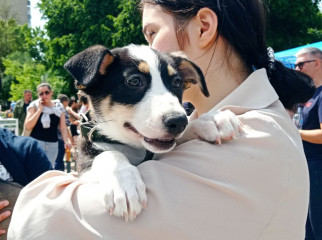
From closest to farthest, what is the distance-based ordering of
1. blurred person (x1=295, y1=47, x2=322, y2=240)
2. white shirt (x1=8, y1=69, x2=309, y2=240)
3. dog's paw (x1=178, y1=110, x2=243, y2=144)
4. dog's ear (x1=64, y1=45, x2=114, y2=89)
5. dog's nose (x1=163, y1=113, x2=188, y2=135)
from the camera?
1. white shirt (x1=8, y1=69, x2=309, y2=240)
2. dog's paw (x1=178, y1=110, x2=243, y2=144)
3. dog's nose (x1=163, y1=113, x2=188, y2=135)
4. dog's ear (x1=64, y1=45, x2=114, y2=89)
5. blurred person (x1=295, y1=47, x2=322, y2=240)

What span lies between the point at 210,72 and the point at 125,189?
904mm

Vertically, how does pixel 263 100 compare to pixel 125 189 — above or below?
above

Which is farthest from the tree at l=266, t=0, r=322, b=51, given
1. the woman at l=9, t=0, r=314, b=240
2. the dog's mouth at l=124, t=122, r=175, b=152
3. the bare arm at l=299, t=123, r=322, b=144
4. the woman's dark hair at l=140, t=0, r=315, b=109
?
the woman at l=9, t=0, r=314, b=240

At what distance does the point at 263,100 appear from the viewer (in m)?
1.60

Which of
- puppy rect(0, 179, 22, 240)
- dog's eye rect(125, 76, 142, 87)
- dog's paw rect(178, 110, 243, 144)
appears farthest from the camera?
puppy rect(0, 179, 22, 240)

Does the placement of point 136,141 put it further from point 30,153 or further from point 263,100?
point 30,153

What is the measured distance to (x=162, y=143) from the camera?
5.48 ft

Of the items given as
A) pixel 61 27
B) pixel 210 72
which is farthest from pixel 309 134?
pixel 61 27

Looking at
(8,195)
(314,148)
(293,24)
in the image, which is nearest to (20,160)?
(8,195)

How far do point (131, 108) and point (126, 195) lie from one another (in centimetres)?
65

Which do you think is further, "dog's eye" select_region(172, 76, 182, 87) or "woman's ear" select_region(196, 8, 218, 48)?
"dog's eye" select_region(172, 76, 182, 87)

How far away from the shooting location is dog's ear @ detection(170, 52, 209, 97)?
1880 millimetres

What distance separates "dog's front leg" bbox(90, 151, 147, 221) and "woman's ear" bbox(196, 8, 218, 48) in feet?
2.31

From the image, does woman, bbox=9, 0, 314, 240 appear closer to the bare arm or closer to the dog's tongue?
the dog's tongue
